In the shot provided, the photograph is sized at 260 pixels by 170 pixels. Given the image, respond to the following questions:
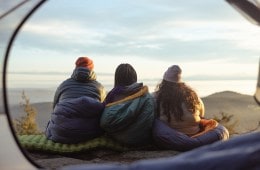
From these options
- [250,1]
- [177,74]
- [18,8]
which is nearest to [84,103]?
[177,74]

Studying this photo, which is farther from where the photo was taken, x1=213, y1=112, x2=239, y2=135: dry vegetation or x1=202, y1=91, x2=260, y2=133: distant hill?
x1=213, y1=112, x2=239, y2=135: dry vegetation

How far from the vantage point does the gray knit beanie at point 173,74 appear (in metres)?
2.45

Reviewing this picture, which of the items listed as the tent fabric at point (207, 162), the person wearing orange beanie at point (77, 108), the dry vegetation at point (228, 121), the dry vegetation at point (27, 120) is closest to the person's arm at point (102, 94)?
the person wearing orange beanie at point (77, 108)

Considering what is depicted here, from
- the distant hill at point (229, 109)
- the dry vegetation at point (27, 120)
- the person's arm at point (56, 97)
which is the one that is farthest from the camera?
the person's arm at point (56, 97)

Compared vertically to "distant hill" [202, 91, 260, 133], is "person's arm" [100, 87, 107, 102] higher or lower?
higher

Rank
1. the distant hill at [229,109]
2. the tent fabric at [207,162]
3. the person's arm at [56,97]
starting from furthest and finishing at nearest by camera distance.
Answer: the person's arm at [56,97], the distant hill at [229,109], the tent fabric at [207,162]

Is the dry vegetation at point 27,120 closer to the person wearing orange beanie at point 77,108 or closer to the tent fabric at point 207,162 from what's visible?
the person wearing orange beanie at point 77,108

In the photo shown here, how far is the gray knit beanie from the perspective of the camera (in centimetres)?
245

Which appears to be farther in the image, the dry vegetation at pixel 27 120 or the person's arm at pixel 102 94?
the person's arm at pixel 102 94

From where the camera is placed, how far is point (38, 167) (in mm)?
1514

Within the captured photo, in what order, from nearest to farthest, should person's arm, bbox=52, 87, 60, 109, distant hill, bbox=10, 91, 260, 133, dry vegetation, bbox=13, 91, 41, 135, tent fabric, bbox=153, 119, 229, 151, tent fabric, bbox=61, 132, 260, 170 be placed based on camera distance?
tent fabric, bbox=61, 132, 260, 170 < dry vegetation, bbox=13, 91, 41, 135 < distant hill, bbox=10, 91, 260, 133 < tent fabric, bbox=153, 119, 229, 151 < person's arm, bbox=52, 87, 60, 109

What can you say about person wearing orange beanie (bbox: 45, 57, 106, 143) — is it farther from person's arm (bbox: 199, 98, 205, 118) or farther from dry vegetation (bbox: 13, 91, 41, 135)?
person's arm (bbox: 199, 98, 205, 118)

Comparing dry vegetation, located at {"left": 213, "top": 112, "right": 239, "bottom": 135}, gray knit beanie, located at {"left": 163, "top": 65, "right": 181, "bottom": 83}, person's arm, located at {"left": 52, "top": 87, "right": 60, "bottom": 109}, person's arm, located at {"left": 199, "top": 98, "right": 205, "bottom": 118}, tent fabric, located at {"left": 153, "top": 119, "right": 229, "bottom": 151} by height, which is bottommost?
tent fabric, located at {"left": 153, "top": 119, "right": 229, "bottom": 151}

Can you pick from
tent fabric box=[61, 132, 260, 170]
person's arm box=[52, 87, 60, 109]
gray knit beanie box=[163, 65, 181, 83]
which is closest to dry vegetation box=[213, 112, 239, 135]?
gray knit beanie box=[163, 65, 181, 83]
